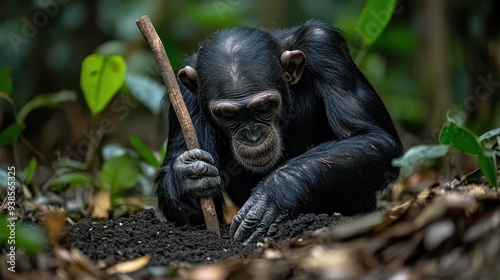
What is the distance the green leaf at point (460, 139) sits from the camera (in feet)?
14.7

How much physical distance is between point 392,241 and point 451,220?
29cm

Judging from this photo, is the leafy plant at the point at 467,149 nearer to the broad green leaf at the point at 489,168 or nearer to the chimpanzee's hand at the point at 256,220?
the broad green leaf at the point at 489,168

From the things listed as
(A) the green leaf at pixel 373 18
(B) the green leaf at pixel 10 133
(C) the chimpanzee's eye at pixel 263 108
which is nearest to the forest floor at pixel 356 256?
(C) the chimpanzee's eye at pixel 263 108

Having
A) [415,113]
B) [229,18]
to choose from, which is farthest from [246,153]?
[415,113]

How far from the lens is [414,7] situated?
1106 cm

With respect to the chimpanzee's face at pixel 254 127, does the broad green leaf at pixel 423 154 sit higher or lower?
lower

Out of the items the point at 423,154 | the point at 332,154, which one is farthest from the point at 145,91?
the point at 423,154

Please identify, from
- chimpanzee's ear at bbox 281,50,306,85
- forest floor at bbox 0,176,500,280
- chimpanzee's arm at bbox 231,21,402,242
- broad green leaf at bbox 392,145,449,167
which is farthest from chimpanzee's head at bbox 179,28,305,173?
forest floor at bbox 0,176,500,280

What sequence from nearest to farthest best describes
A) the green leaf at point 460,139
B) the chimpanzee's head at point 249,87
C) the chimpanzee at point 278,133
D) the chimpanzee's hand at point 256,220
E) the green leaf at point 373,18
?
the green leaf at point 460,139
the chimpanzee's hand at point 256,220
the chimpanzee at point 278,133
the chimpanzee's head at point 249,87
the green leaf at point 373,18

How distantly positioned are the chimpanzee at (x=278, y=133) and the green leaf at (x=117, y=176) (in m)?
1.32

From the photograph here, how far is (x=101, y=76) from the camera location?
7855mm

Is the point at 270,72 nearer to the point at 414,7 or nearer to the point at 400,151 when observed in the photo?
the point at 400,151

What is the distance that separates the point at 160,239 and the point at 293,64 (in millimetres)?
1791

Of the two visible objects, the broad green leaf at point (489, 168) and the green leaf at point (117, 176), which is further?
the green leaf at point (117, 176)
